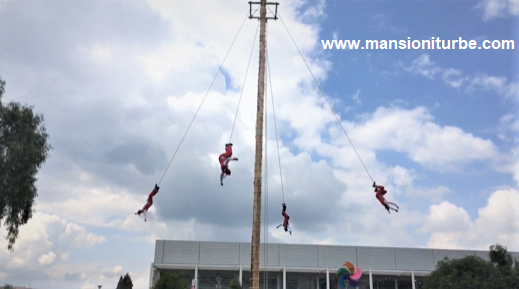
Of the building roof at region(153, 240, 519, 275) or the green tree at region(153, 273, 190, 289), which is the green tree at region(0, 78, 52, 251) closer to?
the green tree at region(153, 273, 190, 289)

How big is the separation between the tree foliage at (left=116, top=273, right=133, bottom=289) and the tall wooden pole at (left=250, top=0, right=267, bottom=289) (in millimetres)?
42597

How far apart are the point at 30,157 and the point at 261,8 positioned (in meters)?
16.0

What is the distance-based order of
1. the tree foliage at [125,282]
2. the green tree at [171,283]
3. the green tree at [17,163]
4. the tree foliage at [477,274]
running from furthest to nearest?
1. the tree foliage at [125,282]
2. the green tree at [171,283]
3. the tree foliage at [477,274]
4. the green tree at [17,163]

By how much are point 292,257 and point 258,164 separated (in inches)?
1634

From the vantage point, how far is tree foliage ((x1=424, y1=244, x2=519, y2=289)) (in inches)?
1352

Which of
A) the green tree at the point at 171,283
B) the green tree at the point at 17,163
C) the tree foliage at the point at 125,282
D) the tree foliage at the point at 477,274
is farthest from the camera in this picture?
the tree foliage at the point at 125,282

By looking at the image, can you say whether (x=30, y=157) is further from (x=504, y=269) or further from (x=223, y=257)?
(x=504, y=269)

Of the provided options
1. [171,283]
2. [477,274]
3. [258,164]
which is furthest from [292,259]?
[258,164]

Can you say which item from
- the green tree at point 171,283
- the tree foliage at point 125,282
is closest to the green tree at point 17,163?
the green tree at point 171,283

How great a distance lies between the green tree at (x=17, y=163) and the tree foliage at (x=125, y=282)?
27640 millimetres

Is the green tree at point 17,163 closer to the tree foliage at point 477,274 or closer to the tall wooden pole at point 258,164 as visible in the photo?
the tall wooden pole at point 258,164

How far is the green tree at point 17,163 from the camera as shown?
2241cm

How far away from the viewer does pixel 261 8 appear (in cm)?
1366

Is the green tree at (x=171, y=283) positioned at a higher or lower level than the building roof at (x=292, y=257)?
lower
